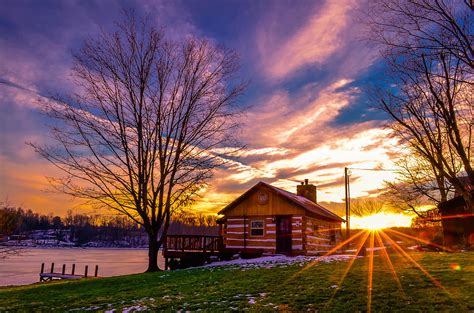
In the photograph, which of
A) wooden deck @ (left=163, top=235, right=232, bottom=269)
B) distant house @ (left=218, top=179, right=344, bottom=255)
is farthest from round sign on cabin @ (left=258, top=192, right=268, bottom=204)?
wooden deck @ (left=163, top=235, right=232, bottom=269)

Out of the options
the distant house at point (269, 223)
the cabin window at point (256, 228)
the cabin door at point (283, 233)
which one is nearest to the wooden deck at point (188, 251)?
the distant house at point (269, 223)

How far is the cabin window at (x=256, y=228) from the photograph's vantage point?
27.4 metres

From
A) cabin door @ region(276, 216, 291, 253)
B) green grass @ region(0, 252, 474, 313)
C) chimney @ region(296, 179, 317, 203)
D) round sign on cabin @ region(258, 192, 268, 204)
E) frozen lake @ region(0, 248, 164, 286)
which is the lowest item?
frozen lake @ region(0, 248, 164, 286)

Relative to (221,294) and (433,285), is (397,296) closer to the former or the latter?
(433,285)

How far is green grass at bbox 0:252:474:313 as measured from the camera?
813 centimetres

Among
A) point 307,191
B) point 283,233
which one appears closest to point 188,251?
point 283,233

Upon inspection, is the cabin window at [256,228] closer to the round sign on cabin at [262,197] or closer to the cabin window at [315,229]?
the round sign on cabin at [262,197]

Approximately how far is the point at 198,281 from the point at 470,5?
1248 cm

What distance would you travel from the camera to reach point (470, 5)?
8.23 metres

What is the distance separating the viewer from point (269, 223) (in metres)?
27.1

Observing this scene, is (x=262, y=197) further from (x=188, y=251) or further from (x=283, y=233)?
(x=188, y=251)

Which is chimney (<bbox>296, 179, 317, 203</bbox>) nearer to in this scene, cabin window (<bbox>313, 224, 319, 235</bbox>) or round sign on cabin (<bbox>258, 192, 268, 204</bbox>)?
cabin window (<bbox>313, 224, 319, 235</bbox>)

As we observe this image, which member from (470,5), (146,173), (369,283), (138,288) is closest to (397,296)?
(369,283)

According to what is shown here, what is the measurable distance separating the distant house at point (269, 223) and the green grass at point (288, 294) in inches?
482
